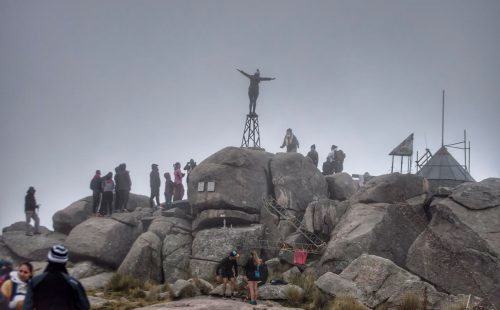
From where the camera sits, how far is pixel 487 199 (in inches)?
680

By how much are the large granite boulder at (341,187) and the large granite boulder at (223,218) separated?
5.64 metres

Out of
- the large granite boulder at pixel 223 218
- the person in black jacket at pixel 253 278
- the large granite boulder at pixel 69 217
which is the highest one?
the large granite boulder at pixel 223 218

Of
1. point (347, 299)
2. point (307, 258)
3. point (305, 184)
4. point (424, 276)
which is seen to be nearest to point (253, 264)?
point (347, 299)

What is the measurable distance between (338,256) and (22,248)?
54.0 feet

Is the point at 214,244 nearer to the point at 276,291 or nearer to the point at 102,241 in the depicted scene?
the point at 276,291

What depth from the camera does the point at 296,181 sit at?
23859mm

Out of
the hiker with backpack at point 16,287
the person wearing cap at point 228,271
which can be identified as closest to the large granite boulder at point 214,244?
the person wearing cap at point 228,271

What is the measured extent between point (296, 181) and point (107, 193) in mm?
10643

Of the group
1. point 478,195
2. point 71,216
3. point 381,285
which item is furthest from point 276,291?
point 71,216

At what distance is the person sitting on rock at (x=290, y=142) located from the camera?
92.1ft

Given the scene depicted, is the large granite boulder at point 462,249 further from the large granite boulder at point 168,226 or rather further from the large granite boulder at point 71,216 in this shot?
the large granite boulder at point 71,216

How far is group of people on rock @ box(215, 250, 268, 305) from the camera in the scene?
14.8 m

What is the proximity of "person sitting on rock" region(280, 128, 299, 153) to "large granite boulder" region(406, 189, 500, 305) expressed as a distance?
38.8ft

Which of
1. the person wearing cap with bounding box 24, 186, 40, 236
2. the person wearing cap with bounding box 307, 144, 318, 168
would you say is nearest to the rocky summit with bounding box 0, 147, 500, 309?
the person wearing cap with bounding box 24, 186, 40, 236
